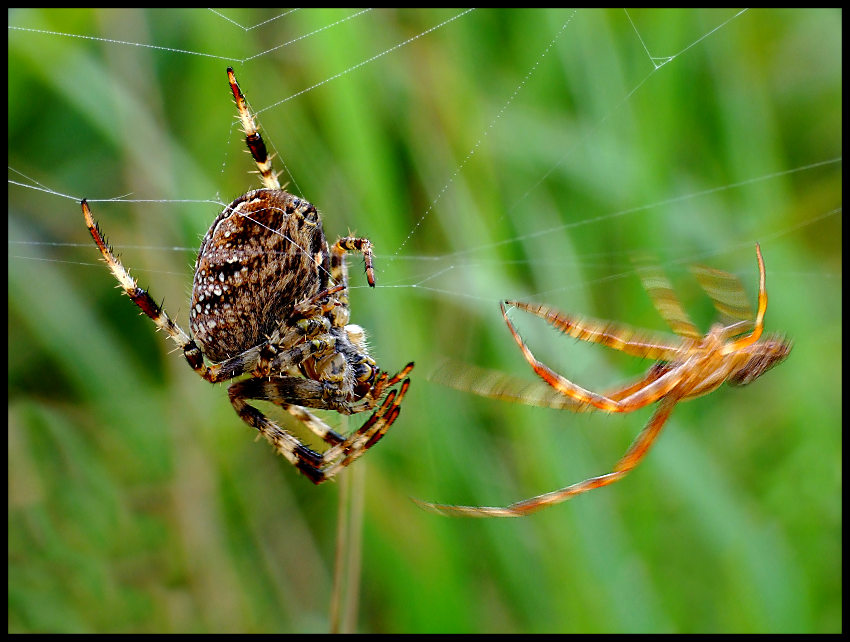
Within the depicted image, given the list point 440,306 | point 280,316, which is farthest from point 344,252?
point 440,306

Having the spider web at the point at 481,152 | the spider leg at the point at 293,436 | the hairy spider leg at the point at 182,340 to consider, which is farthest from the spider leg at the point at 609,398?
the spider web at the point at 481,152

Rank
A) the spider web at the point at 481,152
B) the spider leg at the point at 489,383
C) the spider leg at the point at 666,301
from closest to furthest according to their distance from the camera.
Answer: the spider leg at the point at 489,383
the spider leg at the point at 666,301
the spider web at the point at 481,152

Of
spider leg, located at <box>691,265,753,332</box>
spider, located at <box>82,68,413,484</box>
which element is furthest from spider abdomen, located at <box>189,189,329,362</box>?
spider leg, located at <box>691,265,753,332</box>

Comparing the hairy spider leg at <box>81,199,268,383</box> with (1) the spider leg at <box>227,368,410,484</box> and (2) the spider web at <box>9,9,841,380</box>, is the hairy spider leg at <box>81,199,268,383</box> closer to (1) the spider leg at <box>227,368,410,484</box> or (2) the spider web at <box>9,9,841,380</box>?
(1) the spider leg at <box>227,368,410,484</box>

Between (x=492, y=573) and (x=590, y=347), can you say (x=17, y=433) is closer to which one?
(x=492, y=573)

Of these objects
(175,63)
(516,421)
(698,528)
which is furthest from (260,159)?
(698,528)

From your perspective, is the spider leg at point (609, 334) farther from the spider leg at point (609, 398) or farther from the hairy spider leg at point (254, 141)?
the hairy spider leg at point (254, 141)
